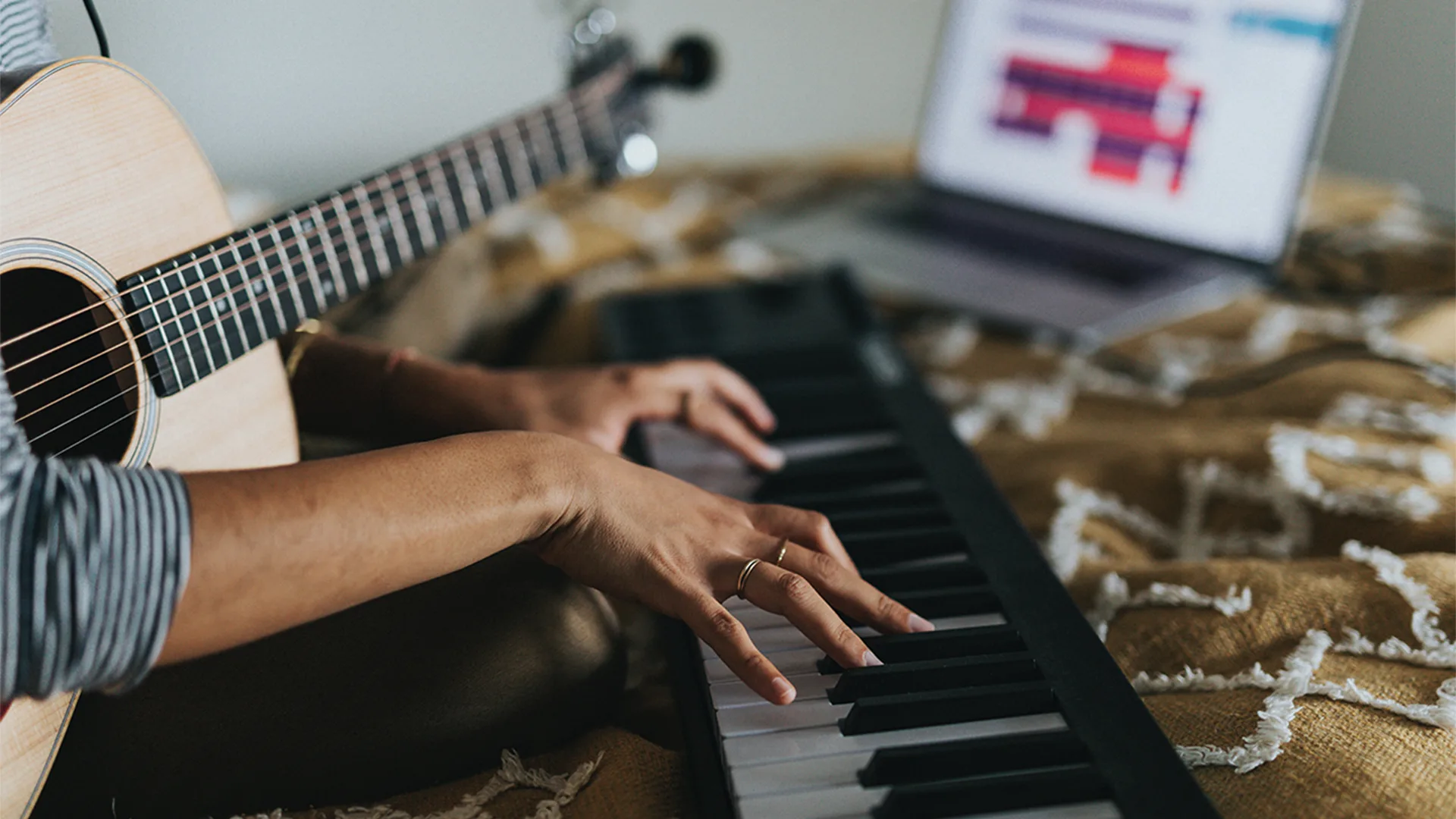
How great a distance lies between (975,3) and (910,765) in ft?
3.89

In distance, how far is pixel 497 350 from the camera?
4.25 ft

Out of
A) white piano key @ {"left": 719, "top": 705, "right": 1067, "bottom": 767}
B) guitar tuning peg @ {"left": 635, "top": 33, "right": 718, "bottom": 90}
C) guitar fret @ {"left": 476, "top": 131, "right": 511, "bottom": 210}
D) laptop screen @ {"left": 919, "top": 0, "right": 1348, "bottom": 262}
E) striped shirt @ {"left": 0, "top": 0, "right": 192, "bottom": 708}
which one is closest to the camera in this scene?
striped shirt @ {"left": 0, "top": 0, "right": 192, "bottom": 708}

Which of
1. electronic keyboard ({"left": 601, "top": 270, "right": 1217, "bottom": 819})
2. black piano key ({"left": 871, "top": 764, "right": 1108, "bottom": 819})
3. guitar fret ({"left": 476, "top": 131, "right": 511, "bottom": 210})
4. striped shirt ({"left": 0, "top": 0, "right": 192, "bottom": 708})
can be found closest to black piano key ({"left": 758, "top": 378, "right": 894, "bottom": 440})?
electronic keyboard ({"left": 601, "top": 270, "right": 1217, "bottom": 819})

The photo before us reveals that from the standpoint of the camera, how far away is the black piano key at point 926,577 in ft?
2.40

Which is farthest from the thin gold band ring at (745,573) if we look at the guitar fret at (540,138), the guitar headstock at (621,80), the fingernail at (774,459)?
A: the guitar headstock at (621,80)

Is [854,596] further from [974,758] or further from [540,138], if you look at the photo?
[540,138]

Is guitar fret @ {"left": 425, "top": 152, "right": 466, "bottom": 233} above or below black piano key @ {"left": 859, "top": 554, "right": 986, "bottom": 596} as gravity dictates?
above

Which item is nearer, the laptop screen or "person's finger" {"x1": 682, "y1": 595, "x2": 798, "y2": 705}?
"person's finger" {"x1": 682, "y1": 595, "x2": 798, "y2": 705}

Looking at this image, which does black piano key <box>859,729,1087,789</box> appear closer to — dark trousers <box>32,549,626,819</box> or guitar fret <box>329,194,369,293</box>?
dark trousers <box>32,549,626,819</box>

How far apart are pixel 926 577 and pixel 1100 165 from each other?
32.7 inches

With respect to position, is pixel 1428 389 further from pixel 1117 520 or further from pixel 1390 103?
pixel 1390 103

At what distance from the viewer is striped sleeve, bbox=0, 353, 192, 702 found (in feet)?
1.60

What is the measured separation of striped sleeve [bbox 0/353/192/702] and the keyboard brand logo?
2.14ft

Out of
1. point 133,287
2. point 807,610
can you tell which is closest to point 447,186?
point 133,287
